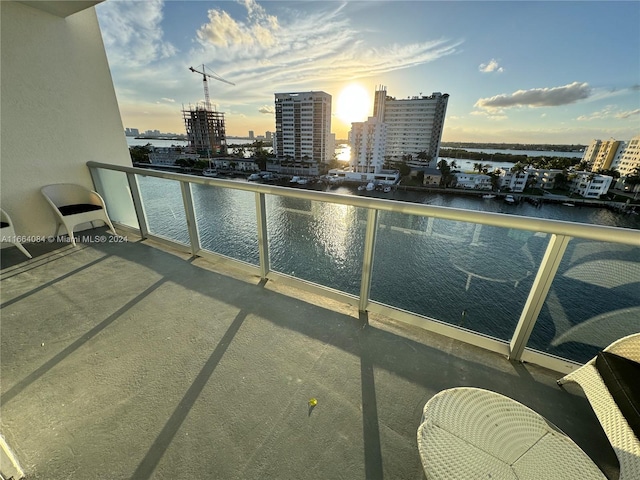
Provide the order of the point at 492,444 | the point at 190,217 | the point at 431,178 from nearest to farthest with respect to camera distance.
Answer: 1. the point at 492,444
2. the point at 190,217
3. the point at 431,178

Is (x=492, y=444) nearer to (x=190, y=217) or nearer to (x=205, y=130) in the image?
(x=190, y=217)

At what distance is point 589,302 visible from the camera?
5.21 feet

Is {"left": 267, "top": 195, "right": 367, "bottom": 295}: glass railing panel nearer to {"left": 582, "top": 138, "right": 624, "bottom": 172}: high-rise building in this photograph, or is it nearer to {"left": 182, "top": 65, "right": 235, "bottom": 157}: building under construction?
{"left": 182, "top": 65, "right": 235, "bottom": 157}: building under construction

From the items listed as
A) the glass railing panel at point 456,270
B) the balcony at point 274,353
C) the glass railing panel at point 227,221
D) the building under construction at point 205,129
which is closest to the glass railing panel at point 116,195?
the balcony at point 274,353

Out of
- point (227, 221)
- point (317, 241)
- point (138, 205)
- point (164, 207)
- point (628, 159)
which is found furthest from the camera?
point (628, 159)

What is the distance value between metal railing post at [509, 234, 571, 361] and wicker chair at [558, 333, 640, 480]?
27cm

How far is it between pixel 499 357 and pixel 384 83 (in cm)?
2860

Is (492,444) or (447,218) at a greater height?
(447,218)

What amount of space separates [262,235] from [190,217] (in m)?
1.11

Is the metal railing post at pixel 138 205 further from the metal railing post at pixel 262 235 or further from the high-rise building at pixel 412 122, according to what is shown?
the high-rise building at pixel 412 122

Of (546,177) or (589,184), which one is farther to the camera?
(546,177)

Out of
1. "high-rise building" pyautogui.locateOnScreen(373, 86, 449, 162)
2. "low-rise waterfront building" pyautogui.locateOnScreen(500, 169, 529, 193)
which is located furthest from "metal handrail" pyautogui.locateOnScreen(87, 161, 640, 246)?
"high-rise building" pyautogui.locateOnScreen(373, 86, 449, 162)

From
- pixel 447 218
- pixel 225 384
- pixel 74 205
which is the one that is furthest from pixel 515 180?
pixel 74 205

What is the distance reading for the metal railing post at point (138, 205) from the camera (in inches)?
136
